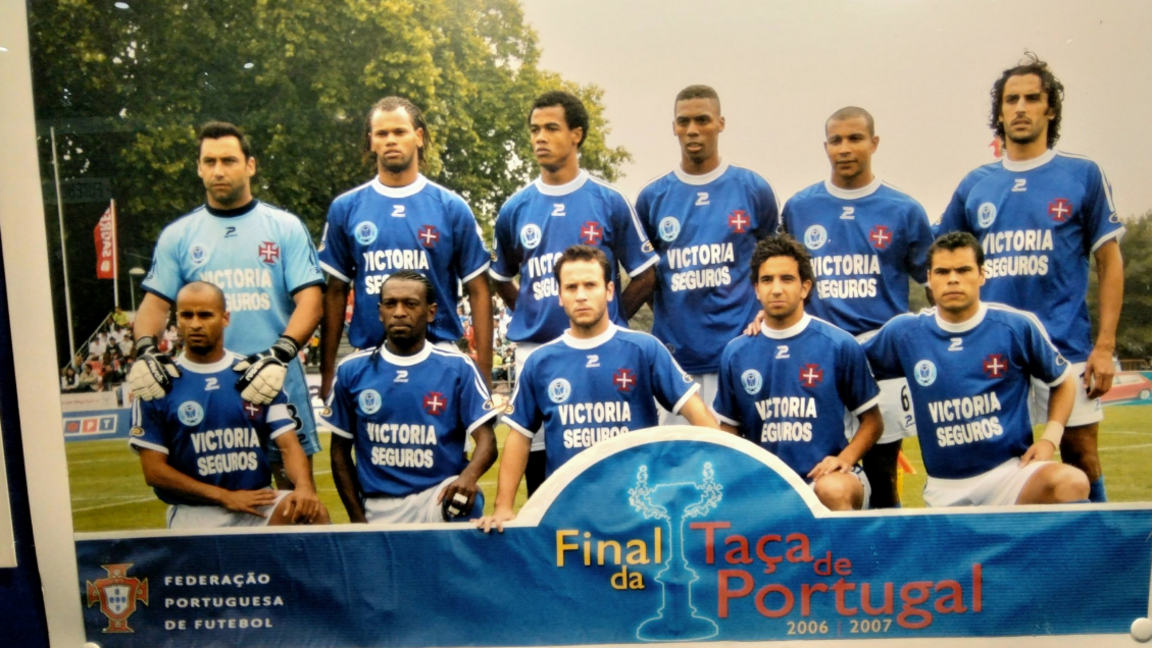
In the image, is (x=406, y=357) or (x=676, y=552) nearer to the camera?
(x=676, y=552)

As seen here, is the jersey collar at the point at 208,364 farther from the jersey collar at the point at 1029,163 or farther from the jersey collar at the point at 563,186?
the jersey collar at the point at 1029,163

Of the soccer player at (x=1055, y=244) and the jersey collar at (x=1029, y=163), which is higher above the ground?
the jersey collar at (x=1029, y=163)

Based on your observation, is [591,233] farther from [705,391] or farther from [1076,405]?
[1076,405]

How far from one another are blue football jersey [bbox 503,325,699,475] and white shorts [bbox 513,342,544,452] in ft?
0.13

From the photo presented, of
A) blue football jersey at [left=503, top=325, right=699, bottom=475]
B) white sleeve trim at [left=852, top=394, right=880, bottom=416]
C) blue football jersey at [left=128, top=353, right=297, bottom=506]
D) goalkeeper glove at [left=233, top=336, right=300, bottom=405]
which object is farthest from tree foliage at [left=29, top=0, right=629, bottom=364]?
white sleeve trim at [left=852, top=394, right=880, bottom=416]

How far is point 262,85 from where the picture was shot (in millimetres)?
2393

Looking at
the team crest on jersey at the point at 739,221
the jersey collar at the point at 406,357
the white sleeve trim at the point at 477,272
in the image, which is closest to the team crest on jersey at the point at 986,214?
the team crest on jersey at the point at 739,221

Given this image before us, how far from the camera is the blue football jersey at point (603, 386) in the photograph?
248cm

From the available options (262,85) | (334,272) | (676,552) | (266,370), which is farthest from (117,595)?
(676,552)

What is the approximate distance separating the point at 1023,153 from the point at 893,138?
0.44 m

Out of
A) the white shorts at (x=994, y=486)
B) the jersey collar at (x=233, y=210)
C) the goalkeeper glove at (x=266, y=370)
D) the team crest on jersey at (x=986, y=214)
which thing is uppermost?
the jersey collar at (x=233, y=210)

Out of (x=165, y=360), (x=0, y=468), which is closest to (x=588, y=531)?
(x=165, y=360)

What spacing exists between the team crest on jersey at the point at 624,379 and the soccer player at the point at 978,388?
76cm

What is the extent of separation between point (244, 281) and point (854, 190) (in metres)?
1.97
